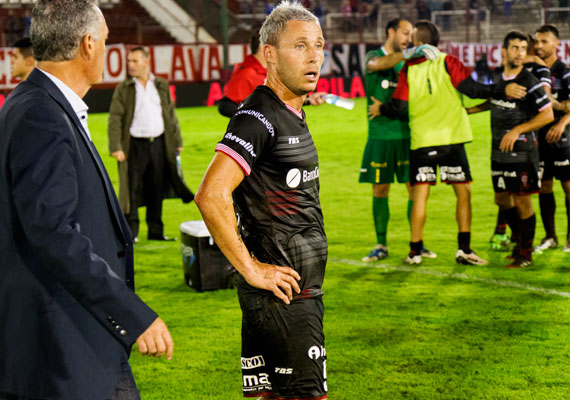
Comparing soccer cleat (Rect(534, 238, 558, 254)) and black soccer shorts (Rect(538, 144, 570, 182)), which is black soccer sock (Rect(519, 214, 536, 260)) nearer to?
soccer cleat (Rect(534, 238, 558, 254))

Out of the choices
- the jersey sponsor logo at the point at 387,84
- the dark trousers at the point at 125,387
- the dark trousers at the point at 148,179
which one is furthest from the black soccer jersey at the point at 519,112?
the dark trousers at the point at 125,387

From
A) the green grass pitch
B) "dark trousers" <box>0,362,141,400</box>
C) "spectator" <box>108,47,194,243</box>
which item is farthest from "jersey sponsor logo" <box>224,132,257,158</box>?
"spectator" <box>108,47,194,243</box>

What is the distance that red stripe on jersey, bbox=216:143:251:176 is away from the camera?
2.92 m

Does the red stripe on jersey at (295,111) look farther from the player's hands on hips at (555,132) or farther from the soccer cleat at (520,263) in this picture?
the player's hands on hips at (555,132)

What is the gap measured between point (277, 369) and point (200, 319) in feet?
10.6

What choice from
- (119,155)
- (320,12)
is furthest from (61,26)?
(320,12)

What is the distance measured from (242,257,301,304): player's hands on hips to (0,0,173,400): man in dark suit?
2.08 feet

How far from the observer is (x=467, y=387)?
4.75 m

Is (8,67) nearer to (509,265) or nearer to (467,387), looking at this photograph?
A: (509,265)

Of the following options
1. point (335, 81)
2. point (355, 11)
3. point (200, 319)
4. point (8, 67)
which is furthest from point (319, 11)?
point (200, 319)

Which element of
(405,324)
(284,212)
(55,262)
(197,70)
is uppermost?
(55,262)

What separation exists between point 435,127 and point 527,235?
4.19 ft

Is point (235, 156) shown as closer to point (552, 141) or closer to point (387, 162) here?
point (387, 162)

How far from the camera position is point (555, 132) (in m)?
7.95
